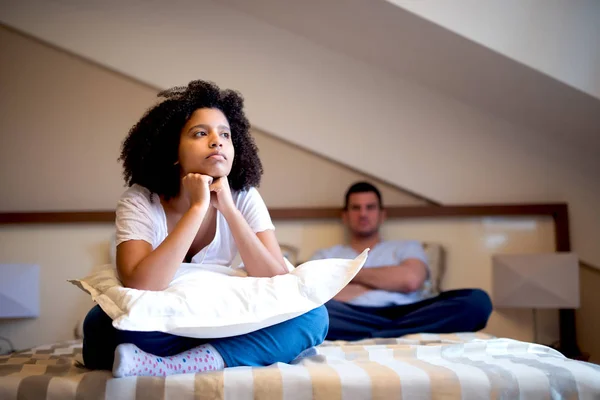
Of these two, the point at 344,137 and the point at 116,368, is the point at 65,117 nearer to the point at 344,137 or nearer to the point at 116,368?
the point at 344,137

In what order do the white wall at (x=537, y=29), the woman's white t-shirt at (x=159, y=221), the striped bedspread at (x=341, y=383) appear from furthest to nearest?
the white wall at (x=537, y=29)
the woman's white t-shirt at (x=159, y=221)
the striped bedspread at (x=341, y=383)

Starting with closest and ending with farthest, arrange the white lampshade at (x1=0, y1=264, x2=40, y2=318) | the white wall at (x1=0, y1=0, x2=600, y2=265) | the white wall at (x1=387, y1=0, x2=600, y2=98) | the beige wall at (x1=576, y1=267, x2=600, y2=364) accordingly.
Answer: the white wall at (x1=387, y1=0, x2=600, y2=98) < the white lampshade at (x1=0, y1=264, x2=40, y2=318) < the beige wall at (x1=576, y1=267, x2=600, y2=364) < the white wall at (x1=0, y1=0, x2=600, y2=265)

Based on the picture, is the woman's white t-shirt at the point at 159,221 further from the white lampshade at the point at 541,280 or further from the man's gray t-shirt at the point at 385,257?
the white lampshade at the point at 541,280

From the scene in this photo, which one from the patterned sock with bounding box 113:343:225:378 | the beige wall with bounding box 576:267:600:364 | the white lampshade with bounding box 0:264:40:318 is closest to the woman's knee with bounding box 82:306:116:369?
the patterned sock with bounding box 113:343:225:378

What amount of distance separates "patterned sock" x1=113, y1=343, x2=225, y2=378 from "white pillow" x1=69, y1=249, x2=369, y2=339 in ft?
0.14

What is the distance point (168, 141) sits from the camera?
1.70m

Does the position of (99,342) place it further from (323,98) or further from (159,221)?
(323,98)

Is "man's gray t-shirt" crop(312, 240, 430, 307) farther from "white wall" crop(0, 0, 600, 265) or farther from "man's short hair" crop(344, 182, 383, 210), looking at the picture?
"white wall" crop(0, 0, 600, 265)

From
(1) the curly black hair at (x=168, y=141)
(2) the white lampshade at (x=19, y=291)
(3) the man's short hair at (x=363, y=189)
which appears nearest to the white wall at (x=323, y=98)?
(3) the man's short hair at (x=363, y=189)

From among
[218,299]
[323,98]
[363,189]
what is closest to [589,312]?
[363,189]

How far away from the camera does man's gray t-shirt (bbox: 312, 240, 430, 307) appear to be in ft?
8.75

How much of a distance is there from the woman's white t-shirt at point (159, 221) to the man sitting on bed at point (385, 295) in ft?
2.54

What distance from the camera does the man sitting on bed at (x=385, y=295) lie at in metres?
2.34

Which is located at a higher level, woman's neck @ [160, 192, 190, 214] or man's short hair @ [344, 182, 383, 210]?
man's short hair @ [344, 182, 383, 210]
